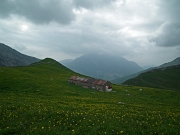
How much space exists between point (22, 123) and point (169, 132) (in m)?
14.2

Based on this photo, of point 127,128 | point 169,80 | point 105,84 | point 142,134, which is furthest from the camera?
point 169,80

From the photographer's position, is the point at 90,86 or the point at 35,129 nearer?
the point at 35,129

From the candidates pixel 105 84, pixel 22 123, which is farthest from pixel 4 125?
pixel 105 84

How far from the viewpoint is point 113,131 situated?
12.9 metres

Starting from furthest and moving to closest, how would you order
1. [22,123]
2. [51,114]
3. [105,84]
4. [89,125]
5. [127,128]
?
[105,84], [51,114], [22,123], [89,125], [127,128]

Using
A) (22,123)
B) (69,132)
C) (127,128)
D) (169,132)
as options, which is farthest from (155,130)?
(22,123)

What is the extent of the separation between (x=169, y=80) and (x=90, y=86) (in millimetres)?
167304

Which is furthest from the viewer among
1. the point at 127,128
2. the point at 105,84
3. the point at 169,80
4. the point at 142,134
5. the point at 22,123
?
the point at 169,80

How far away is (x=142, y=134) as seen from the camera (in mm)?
12297

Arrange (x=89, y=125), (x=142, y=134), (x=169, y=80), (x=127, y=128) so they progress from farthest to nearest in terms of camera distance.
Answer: (x=169, y=80) < (x=89, y=125) < (x=127, y=128) < (x=142, y=134)

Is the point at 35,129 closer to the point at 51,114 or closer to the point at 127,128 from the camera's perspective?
the point at 51,114

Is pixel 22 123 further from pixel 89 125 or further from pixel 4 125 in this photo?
pixel 89 125

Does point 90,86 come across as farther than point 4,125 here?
Yes

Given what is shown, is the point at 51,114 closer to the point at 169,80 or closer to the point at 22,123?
the point at 22,123
